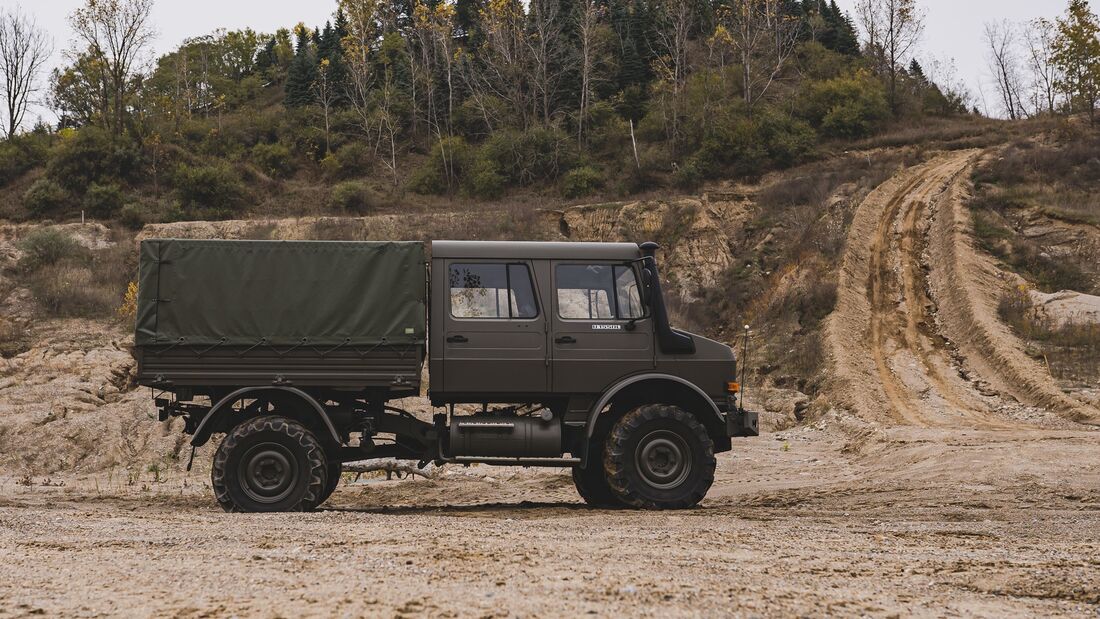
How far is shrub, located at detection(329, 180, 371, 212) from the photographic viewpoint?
4316 cm

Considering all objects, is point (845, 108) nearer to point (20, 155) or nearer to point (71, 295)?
point (71, 295)

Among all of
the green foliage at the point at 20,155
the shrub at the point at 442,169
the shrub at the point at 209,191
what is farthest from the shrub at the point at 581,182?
A: the green foliage at the point at 20,155

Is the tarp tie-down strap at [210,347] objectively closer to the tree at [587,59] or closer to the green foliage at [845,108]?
the tree at [587,59]

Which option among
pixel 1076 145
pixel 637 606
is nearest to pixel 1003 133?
pixel 1076 145

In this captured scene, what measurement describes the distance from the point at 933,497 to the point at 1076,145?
3295cm

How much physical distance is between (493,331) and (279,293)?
7.87 ft

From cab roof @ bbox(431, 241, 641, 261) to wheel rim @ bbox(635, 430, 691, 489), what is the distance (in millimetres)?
2099

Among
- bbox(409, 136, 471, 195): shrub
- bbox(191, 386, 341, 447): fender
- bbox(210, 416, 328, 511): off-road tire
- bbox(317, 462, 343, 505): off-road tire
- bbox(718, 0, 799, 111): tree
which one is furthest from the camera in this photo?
bbox(718, 0, 799, 111): tree

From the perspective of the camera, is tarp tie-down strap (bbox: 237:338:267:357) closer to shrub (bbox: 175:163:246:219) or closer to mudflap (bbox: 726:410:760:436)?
mudflap (bbox: 726:410:760:436)

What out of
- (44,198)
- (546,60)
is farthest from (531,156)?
(44,198)

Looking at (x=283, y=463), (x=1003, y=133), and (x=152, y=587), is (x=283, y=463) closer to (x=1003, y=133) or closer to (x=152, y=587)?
(x=152, y=587)

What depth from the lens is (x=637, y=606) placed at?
4527 mm

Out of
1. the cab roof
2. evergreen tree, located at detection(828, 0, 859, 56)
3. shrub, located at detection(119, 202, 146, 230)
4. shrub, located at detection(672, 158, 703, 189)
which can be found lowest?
the cab roof

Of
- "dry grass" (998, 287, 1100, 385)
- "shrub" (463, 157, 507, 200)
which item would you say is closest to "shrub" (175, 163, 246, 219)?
"shrub" (463, 157, 507, 200)
